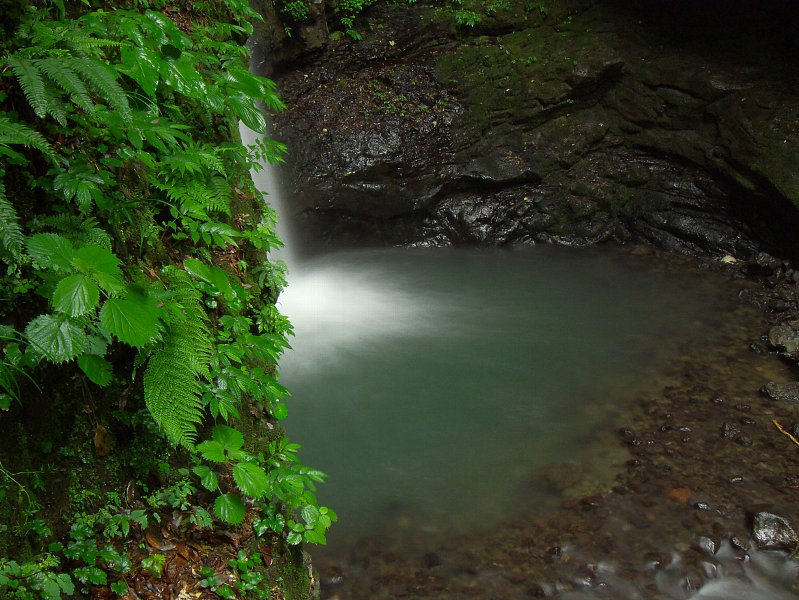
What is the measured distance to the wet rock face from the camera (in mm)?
9734

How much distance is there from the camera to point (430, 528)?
4242mm

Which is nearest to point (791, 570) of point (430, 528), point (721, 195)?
point (430, 528)

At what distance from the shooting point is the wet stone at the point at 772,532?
12.9ft

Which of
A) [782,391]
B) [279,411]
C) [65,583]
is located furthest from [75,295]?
[782,391]

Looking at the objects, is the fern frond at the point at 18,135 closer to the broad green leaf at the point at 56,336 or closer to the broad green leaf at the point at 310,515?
the broad green leaf at the point at 56,336

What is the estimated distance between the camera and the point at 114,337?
2334 millimetres

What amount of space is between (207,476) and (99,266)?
1045mm

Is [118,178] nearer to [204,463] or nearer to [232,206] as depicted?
[232,206]

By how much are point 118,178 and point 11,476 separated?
4.64 feet

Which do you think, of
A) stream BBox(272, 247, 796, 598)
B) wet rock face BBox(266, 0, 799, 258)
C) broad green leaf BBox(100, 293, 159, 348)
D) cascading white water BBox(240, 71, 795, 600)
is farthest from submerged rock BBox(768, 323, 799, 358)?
broad green leaf BBox(100, 293, 159, 348)

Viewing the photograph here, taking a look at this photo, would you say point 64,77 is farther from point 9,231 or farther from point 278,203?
point 278,203

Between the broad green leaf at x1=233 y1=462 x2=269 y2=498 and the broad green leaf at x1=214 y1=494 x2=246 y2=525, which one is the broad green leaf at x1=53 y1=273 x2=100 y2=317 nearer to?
the broad green leaf at x1=233 y1=462 x2=269 y2=498

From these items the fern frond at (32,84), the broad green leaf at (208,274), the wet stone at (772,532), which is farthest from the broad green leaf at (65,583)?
the wet stone at (772,532)

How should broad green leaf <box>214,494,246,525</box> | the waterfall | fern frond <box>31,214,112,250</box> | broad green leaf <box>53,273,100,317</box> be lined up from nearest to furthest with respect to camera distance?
broad green leaf <box>53,273,100,317</box> → fern frond <box>31,214,112,250</box> → broad green leaf <box>214,494,246,525</box> → the waterfall
